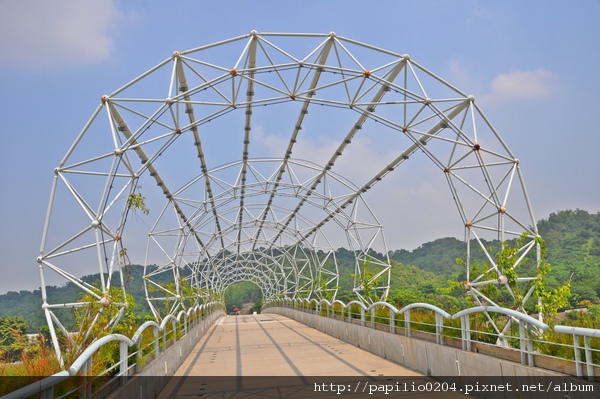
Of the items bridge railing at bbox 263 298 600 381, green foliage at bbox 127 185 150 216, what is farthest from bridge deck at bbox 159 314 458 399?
green foliage at bbox 127 185 150 216

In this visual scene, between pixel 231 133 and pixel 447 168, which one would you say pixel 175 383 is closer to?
pixel 447 168

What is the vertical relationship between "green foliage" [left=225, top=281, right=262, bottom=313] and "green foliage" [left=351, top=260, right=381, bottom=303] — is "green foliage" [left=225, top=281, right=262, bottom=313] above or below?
below

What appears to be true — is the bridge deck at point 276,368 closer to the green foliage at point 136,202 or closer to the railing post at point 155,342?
the railing post at point 155,342

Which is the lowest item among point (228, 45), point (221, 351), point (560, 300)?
point (221, 351)

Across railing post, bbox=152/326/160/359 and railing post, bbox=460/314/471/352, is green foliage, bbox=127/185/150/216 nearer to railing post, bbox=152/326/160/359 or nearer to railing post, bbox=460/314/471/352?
railing post, bbox=152/326/160/359

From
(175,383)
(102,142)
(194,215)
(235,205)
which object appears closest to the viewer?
(175,383)

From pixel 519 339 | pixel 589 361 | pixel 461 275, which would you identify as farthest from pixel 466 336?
pixel 461 275

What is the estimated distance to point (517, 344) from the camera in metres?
9.48

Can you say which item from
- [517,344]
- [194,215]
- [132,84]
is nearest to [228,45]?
[132,84]

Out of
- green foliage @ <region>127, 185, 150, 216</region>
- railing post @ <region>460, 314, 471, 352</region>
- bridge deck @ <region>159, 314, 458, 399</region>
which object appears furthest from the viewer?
green foliage @ <region>127, 185, 150, 216</region>

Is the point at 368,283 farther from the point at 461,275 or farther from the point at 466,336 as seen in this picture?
the point at 461,275

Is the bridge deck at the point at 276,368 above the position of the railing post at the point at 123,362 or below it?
below

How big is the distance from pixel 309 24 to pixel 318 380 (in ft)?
29.9

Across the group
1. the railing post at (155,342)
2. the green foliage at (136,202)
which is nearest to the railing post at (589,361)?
the railing post at (155,342)
